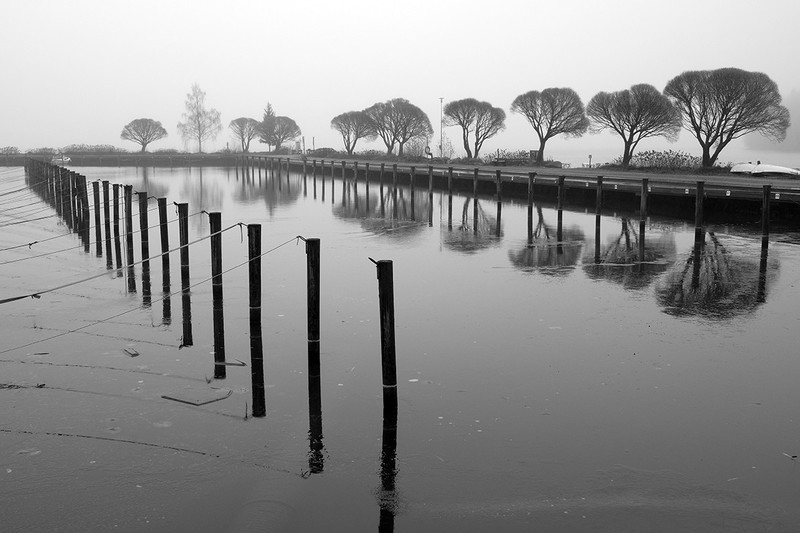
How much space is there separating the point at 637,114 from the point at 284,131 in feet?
303

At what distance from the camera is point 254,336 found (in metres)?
11.7

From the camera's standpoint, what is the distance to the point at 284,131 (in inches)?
5630

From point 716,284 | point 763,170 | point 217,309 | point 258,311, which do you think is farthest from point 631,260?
point 763,170

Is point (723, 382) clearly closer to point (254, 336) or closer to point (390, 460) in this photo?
point (390, 460)

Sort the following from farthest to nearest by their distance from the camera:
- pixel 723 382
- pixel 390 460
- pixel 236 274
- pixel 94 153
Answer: pixel 94 153 → pixel 236 274 → pixel 723 382 → pixel 390 460

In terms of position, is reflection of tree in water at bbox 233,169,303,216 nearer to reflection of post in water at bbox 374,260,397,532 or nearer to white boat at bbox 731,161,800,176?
white boat at bbox 731,161,800,176

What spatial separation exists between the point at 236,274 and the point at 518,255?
26.7 ft

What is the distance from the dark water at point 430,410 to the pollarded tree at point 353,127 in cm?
8631

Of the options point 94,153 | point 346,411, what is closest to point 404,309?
point 346,411

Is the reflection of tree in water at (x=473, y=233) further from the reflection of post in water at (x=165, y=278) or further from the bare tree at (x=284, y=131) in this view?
the bare tree at (x=284, y=131)

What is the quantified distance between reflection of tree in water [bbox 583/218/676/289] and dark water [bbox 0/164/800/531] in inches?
12.5

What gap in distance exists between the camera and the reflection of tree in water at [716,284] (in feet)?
51.1

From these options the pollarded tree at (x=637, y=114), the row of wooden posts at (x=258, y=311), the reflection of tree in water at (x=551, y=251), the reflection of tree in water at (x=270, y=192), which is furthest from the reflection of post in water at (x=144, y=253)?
the pollarded tree at (x=637, y=114)

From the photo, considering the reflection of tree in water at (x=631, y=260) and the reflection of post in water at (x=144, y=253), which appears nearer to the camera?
the reflection of post in water at (x=144, y=253)
